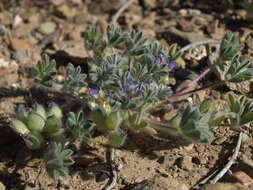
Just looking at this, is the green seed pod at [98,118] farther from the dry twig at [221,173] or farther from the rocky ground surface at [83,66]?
the dry twig at [221,173]

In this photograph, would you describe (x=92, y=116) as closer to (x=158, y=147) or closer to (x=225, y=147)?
(x=158, y=147)

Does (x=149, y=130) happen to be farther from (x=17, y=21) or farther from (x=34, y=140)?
(x=17, y=21)

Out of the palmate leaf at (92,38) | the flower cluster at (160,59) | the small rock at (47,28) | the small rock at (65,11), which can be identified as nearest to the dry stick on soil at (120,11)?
the small rock at (65,11)

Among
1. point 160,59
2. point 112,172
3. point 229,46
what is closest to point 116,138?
point 112,172

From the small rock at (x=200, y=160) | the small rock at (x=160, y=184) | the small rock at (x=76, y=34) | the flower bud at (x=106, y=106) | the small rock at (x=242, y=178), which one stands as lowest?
the small rock at (x=200, y=160)

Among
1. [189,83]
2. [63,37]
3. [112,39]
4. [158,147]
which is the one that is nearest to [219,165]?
[158,147]

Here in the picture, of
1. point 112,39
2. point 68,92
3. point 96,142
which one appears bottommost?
point 96,142

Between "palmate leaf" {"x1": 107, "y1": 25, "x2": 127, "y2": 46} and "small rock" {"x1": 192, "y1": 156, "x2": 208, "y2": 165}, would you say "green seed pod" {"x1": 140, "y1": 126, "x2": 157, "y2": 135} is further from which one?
"palmate leaf" {"x1": 107, "y1": 25, "x2": 127, "y2": 46}
